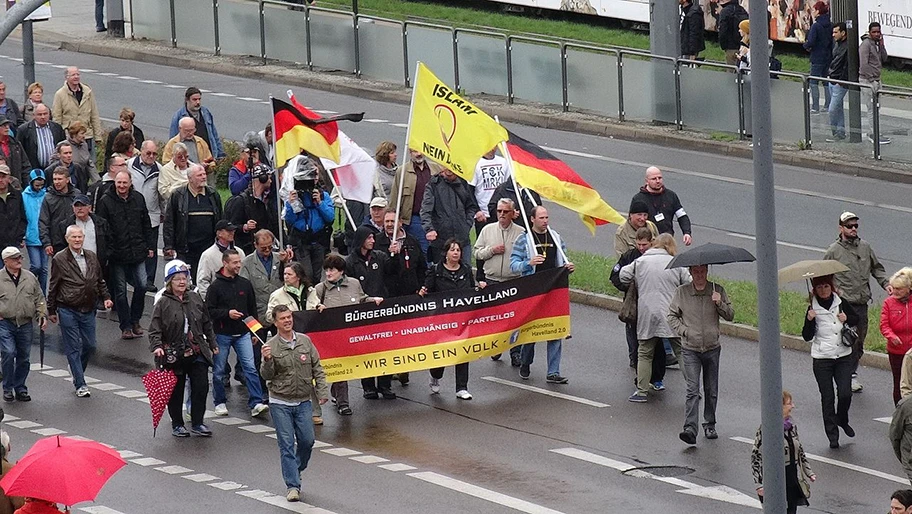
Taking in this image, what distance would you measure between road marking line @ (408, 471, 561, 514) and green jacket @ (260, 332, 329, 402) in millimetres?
1233

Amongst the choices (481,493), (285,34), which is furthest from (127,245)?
(285,34)

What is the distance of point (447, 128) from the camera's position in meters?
17.9

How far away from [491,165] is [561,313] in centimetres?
253

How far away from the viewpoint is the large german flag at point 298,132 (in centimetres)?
1877

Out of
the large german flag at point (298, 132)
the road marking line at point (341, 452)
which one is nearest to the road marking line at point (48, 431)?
the road marking line at point (341, 452)

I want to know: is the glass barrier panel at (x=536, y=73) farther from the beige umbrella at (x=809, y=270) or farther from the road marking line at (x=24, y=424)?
the road marking line at (x=24, y=424)

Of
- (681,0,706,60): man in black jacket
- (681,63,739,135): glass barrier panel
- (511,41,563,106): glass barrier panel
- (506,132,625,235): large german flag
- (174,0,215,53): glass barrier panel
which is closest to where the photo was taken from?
(506,132,625,235): large german flag

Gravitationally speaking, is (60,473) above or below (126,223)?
below

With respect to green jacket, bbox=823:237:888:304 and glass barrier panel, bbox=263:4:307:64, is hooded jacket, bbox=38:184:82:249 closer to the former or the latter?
green jacket, bbox=823:237:888:304

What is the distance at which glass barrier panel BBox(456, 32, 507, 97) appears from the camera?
32.4 m

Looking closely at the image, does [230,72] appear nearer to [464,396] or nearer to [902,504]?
[464,396]

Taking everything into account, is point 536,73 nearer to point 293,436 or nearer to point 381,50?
point 381,50

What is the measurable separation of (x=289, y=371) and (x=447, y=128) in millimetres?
4205

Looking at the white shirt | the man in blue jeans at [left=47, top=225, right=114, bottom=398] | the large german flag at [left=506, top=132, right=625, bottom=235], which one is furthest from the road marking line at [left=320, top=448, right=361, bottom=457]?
the white shirt
